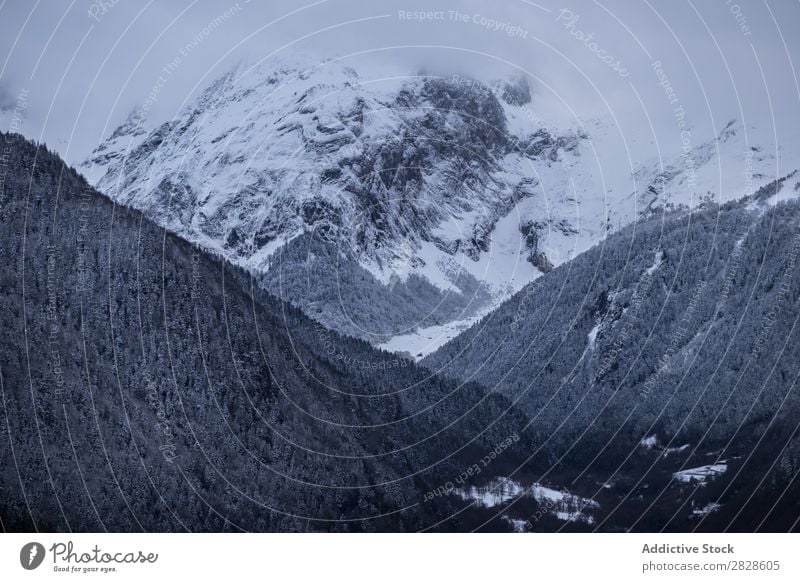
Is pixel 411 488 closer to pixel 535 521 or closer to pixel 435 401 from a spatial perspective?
pixel 535 521

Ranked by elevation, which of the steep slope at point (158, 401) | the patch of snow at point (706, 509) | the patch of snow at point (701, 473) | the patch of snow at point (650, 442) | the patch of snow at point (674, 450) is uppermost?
the steep slope at point (158, 401)

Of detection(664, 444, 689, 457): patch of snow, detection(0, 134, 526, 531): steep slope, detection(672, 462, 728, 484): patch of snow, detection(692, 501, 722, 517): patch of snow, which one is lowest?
detection(692, 501, 722, 517): patch of snow

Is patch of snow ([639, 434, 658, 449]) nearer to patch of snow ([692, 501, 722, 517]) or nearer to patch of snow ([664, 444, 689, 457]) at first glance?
patch of snow ([664, 444, 689, 457])

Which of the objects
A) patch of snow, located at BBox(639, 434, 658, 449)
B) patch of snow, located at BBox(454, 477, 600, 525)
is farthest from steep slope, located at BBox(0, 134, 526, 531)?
patch of snow, located at BBox(639, 434, 658, 449)

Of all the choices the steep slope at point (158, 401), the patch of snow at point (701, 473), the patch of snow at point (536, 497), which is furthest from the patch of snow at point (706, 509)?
the steep slope at point (158, 401)

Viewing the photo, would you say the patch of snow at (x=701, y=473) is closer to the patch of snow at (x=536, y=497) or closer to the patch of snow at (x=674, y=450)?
the patch of snow at (x=674, y=450)

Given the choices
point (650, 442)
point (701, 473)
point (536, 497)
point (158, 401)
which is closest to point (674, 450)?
point (650, 442)

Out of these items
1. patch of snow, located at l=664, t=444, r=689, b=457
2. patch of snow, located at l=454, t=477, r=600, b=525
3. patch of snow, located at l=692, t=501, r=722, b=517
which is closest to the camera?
patch of snow, located at l=692, t=501, r=722, b=517
